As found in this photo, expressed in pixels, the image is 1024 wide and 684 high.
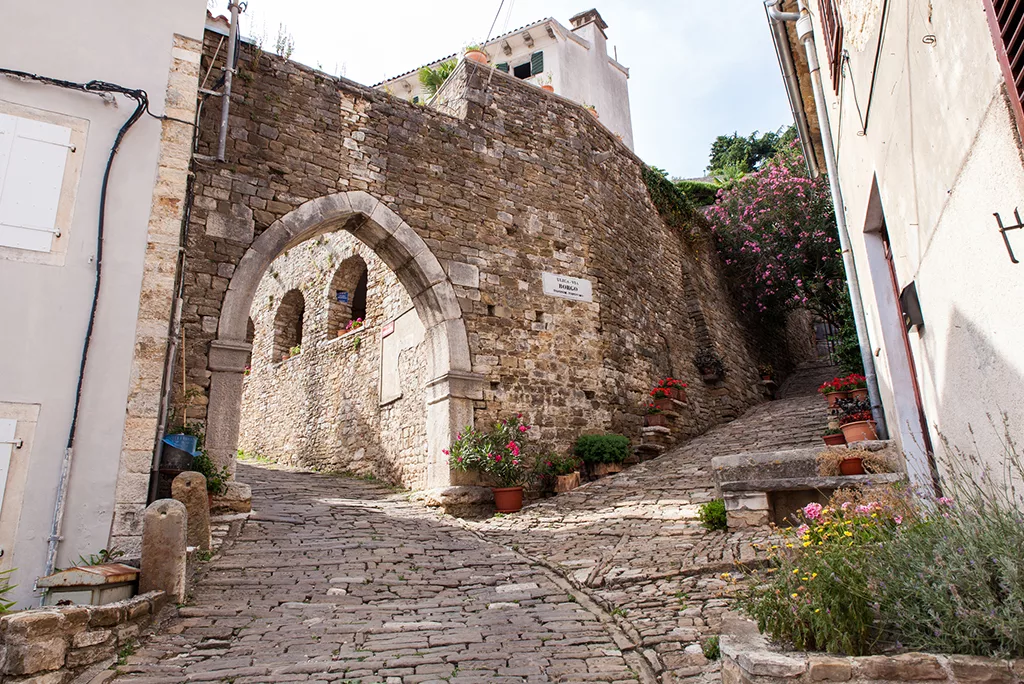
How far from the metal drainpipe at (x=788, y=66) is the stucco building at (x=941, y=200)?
45.9 inches

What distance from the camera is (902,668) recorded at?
2227mm

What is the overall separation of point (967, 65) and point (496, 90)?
8.57 metres

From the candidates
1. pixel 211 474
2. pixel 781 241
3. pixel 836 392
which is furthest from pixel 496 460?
pixel 781 241

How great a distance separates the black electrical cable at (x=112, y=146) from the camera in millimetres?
4969

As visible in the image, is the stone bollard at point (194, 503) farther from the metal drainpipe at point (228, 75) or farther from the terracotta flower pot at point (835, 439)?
the terracotta flower pot at point (835, 439)

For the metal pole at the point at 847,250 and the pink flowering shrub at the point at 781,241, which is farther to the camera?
the pink flowering shrub at the point at 781,241

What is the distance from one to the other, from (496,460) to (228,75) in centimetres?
521

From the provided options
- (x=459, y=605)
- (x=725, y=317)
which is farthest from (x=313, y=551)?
(x=725, y=317)

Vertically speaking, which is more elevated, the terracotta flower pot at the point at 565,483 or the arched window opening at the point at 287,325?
the arched window opening at the point at 287,325

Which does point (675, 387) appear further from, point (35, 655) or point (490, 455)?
point (35, 655)

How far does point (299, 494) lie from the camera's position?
28.6 feet

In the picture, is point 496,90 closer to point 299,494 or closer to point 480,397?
point 480,397

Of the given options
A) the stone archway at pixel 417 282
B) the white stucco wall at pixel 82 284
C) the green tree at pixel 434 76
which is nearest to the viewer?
the white stucco wall at pixel 82 284

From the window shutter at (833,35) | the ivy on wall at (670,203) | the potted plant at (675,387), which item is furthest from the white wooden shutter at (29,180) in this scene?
the ivy on wall at (670,203)
